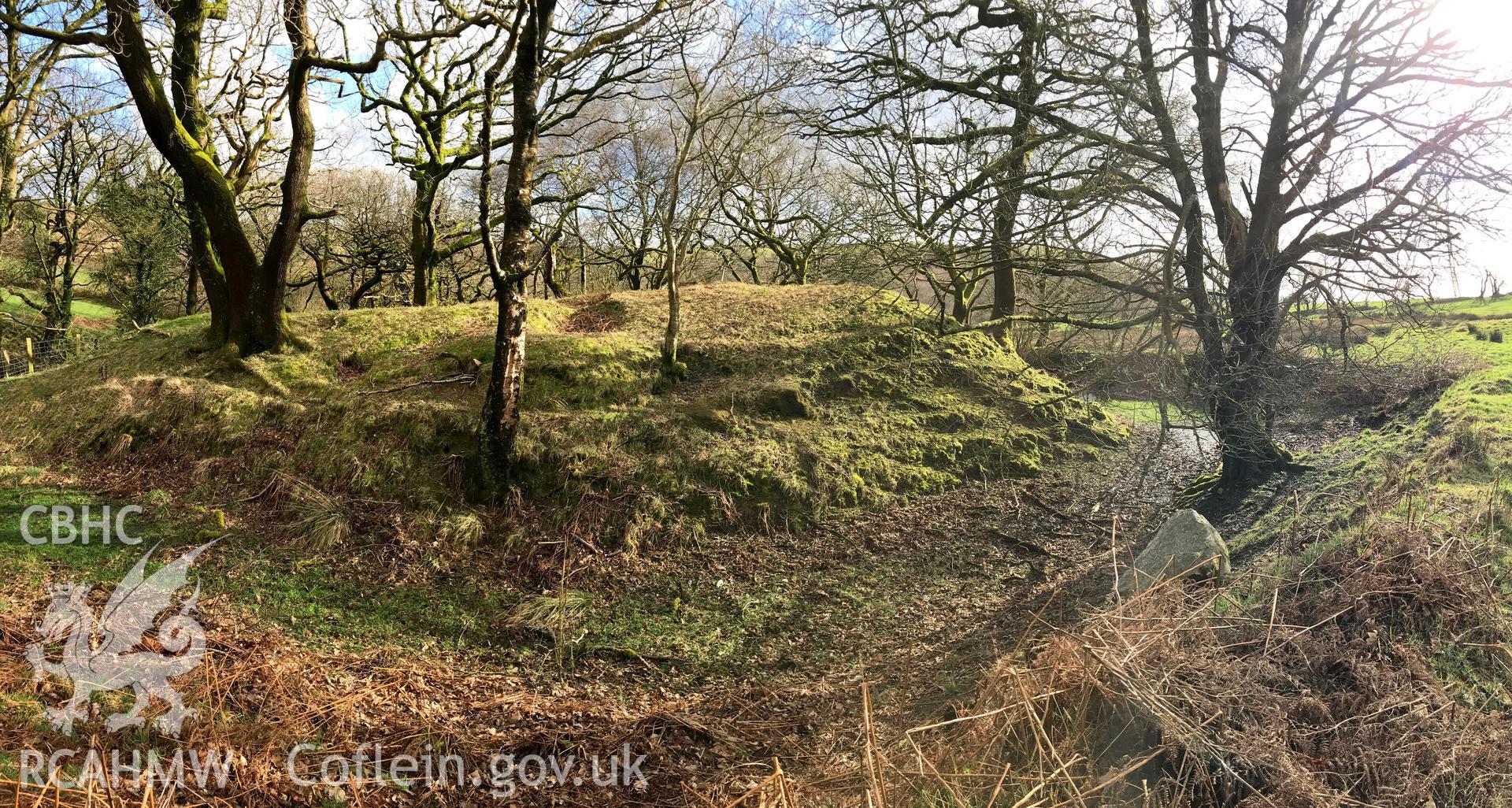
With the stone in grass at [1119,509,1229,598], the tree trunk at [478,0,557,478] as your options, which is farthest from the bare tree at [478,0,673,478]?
the stone in grass at [1119,509,1229,598]

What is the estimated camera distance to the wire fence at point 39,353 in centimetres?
1452

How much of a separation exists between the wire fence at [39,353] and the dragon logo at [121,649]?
479 inches

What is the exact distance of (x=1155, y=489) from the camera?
9.52m

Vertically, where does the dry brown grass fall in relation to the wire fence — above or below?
below

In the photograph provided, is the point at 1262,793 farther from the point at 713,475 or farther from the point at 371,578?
the point at 371,578

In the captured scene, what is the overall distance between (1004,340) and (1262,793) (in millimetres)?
9992

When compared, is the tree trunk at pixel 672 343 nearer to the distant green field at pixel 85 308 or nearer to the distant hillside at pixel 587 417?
the distant hillside at pixel 587 417

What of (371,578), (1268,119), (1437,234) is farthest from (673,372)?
(1437,234)

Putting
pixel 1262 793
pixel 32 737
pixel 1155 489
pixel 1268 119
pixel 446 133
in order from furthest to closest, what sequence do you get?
pixel 446 133 < pixel 1155 489 < pixel 1268 119 < pixel 32 737 < pixel 1262 793

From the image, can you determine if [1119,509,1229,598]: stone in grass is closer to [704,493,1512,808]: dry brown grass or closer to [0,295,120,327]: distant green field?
[704,493,1512,808]: dry brown grass

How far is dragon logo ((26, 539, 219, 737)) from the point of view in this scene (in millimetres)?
4199

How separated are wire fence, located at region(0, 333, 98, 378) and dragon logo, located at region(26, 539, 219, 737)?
39.9 feet

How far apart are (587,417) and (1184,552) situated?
6.20m

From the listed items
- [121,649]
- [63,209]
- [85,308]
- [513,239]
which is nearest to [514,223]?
[513,239]
